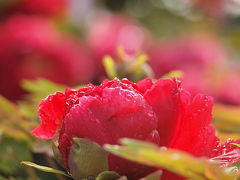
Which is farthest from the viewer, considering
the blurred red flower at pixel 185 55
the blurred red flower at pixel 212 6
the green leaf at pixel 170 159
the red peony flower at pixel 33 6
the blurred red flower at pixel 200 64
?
the blurred red flower at pixel 212 6

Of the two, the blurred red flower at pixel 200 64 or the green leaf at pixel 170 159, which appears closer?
the green leaf at pixel 170 159

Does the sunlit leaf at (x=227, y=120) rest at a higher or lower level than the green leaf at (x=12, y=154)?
higher

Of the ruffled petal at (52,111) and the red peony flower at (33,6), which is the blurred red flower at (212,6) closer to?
the red peony flower at (33,6)

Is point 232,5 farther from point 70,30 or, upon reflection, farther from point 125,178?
point 125,178

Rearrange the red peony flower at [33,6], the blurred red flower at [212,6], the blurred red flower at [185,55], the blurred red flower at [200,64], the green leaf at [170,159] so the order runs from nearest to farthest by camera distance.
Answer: the green leaf at [170,159] < the blurred red flower at [200,64] < the blurred red flower at [185,55] < the red peony flower at [33,6] < the blurred red flower at [212,6]

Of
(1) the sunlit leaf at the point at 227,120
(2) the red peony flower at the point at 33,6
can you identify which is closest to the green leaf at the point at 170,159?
(1) the sunlit leaf at the point at 227,120

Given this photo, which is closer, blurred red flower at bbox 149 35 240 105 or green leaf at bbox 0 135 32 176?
green leaf at bbox 0 135 32 176

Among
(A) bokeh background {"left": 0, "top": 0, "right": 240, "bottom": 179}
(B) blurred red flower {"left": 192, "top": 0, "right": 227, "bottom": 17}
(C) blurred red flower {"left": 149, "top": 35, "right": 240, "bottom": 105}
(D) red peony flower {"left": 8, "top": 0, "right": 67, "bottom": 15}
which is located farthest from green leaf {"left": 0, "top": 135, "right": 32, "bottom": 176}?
(B) blurred red flower {"left": 192, "top": 0, "right": 227, "bottom": 17}

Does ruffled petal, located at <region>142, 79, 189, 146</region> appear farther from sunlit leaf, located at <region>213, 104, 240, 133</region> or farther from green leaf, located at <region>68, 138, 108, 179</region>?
sunlit leaf, located at <region>213, 104, 240, 133</region>
